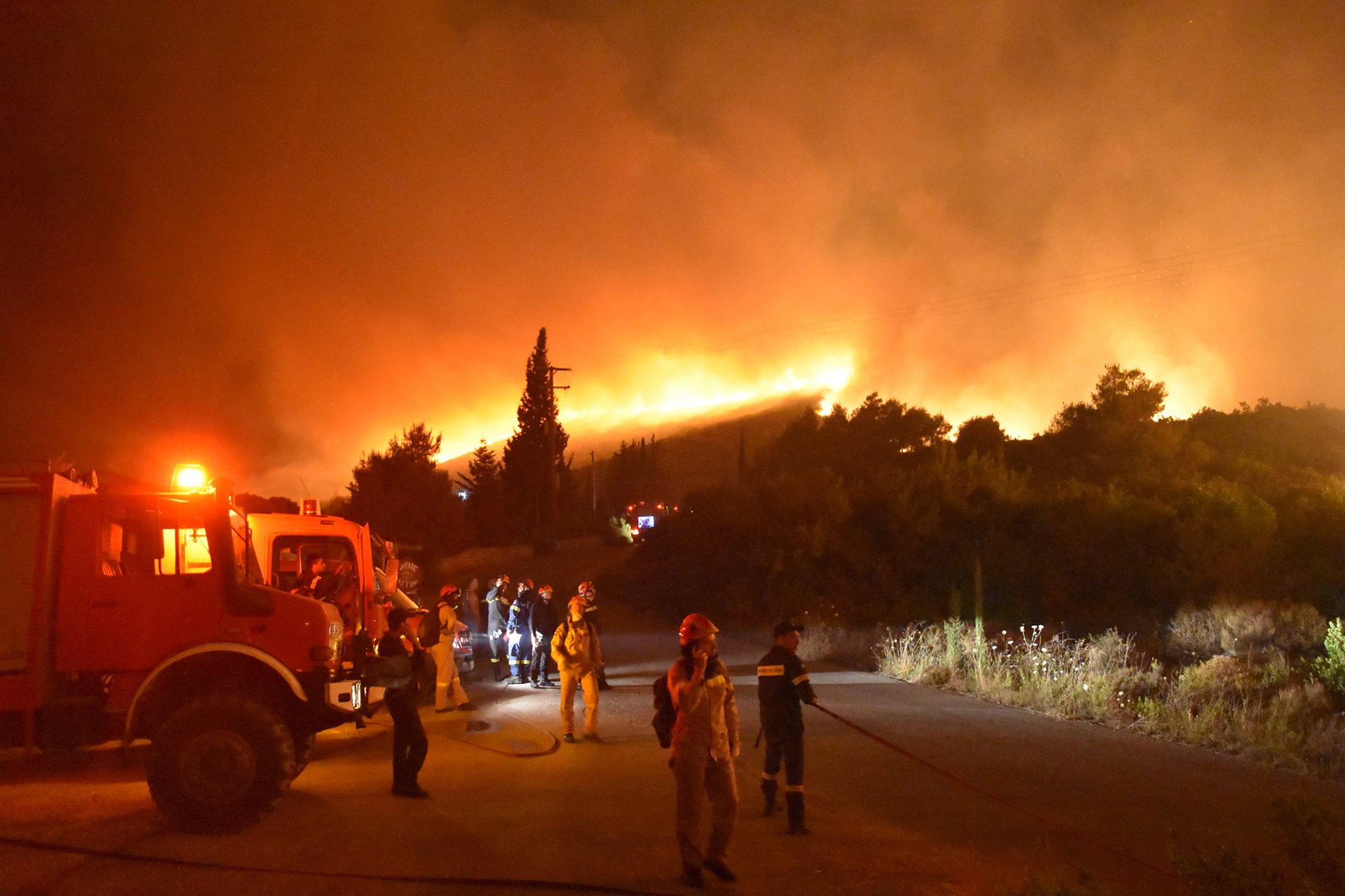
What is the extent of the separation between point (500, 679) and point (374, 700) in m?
9.34

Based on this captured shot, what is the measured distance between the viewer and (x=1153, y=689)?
1487 cm

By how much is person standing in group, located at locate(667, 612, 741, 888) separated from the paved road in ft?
0.79

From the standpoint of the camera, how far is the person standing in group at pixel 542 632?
16.3m

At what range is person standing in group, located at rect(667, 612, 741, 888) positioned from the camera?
6492mm

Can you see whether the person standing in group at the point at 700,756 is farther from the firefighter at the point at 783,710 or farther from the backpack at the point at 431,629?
the backpack at the point at 431,629

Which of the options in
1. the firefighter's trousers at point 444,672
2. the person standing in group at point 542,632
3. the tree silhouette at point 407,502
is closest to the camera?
the firefighter's trousers at point 444,672

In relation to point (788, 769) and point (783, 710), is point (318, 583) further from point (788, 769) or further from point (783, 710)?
point (788, 769)

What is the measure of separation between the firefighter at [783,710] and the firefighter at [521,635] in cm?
943

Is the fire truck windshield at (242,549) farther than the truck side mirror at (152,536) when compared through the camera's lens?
Yes

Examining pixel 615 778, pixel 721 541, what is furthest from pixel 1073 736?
pixel 721 541

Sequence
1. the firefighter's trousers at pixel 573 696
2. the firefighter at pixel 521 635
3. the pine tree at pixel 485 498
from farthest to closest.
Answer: the pine tree at pixel 485 498 < the firefighter at pixel 521 635 < the firefighter's trousers at pixel 573 696

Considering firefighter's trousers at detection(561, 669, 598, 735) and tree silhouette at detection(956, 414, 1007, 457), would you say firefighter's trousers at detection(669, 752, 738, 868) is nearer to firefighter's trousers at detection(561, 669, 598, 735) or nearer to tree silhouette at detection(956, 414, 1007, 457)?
firefighter's trousers at detection(561, 669, 598, 735)

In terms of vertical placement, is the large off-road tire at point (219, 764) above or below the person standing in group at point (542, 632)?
below

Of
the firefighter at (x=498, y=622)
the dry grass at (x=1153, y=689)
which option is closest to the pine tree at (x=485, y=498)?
the firefighter at (x=498, y=622)
